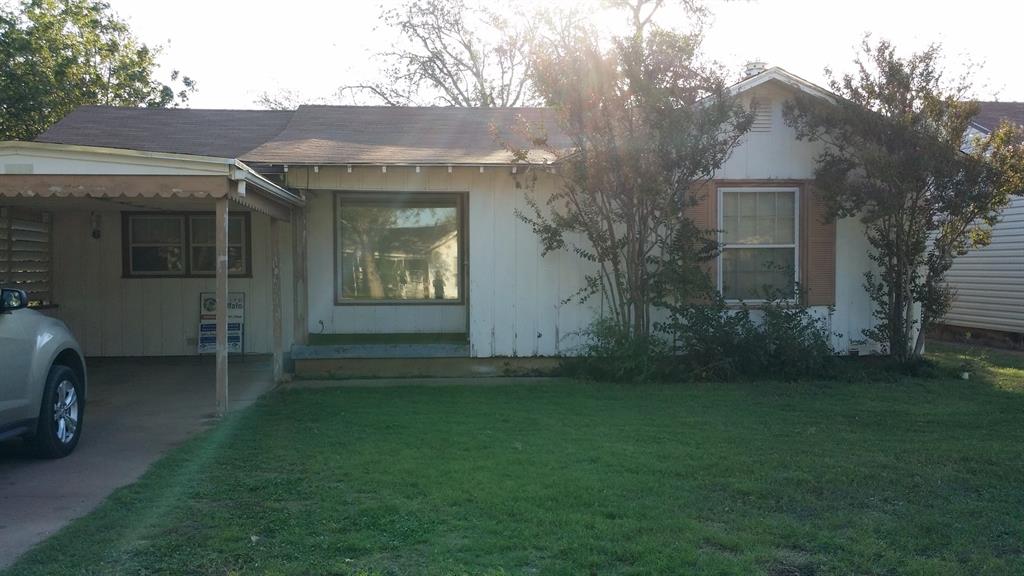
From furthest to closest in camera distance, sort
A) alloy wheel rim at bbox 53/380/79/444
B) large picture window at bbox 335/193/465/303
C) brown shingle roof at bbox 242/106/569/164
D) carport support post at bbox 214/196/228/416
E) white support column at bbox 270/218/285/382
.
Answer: large picture window at bbox 335/193/465/303
brown shingle roof at bbox 242/106/569/164
white support column at bbox 270/218/285/382
carport support post at bbox 214/196/228/416
alloy wheel rim at bbox 53/380/79/444

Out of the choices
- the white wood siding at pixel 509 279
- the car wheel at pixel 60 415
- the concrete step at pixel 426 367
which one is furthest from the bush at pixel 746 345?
the car wheel at pixel 60 415

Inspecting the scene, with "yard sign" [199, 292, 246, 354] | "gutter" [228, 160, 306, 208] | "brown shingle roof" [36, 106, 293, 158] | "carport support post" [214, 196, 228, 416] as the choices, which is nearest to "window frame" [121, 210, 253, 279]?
"yard sign" [199, 292, 246, 354]

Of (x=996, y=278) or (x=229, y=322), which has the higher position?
(x=996, y=278)

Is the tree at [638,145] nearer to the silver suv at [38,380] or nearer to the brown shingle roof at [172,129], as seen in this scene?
the brown shingle roof at [172,129]

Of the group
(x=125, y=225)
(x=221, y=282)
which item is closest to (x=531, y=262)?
(x=221, y=282)

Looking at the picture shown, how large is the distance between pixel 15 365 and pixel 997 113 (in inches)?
652

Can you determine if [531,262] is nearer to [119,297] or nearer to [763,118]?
[763,118]

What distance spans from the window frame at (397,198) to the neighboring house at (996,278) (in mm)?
8172

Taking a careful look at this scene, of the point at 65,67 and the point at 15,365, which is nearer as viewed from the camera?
the point at 15,365

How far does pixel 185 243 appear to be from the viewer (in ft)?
41.5

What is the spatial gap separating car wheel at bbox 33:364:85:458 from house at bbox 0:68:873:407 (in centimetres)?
279

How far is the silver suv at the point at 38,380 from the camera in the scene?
247 inches

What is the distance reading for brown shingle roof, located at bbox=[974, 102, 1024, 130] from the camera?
15255mm

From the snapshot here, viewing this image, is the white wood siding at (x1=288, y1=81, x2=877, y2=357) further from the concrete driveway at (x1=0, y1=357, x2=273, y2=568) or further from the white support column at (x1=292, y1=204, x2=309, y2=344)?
the concrete driveway at (x1=0, y1=357, x2=273, y2=568)
